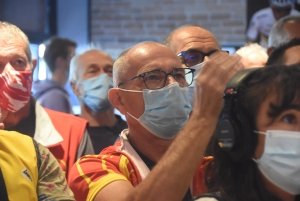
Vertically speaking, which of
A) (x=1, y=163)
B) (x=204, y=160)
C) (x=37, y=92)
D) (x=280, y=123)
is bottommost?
(x=37, y=92)

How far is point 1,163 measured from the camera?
164 cm

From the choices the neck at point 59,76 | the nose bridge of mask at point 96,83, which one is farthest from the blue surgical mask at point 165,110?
the neck at point 59,76

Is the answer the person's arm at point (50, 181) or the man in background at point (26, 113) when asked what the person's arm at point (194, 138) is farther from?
the man in background at point (26, 113)

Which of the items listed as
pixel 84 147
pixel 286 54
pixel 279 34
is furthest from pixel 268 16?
pixel 84 147

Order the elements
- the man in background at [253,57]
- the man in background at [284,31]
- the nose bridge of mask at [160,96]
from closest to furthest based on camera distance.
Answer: the nose bridge of mask at [160,96]
the man in background at [284,31]
the man in background at [253,57]

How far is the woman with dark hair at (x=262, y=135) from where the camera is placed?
152 cm

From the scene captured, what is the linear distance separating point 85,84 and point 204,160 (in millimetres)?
1706

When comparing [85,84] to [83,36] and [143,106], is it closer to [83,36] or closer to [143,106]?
[143,106]

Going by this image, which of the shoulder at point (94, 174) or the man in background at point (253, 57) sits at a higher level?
the man in background at point (253, 57)

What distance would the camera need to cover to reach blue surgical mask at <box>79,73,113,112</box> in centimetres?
360

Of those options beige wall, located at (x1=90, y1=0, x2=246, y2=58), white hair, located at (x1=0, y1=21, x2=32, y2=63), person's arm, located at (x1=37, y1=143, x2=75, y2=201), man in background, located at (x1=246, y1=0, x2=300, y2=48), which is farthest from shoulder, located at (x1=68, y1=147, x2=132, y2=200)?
beige wall, located at (x1=90, y1=0, x2=246, y2=58)

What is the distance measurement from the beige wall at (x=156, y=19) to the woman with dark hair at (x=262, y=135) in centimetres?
442

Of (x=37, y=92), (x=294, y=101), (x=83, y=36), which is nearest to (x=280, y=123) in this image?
(x=294, y=101)

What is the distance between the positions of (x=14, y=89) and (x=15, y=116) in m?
0.17
